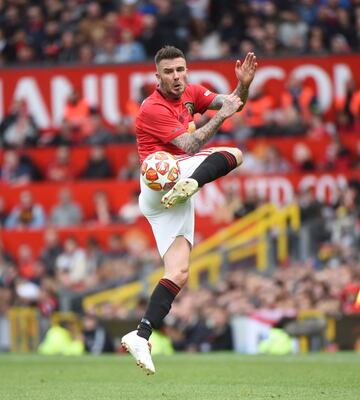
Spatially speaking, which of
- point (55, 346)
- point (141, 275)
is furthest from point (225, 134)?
point (55, 346)

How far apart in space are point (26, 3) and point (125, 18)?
7.22 feet

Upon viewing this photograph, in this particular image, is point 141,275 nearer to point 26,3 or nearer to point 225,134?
point 225,134

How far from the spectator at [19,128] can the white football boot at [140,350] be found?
12.9m

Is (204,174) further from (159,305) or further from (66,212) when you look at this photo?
(66,212)

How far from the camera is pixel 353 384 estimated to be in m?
9.42

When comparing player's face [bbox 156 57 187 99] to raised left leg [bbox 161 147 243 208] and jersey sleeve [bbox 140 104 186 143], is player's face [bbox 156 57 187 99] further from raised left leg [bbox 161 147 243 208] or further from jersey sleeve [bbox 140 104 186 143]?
raised left leg [bbox 161 147 243 208]

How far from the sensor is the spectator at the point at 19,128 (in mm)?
21438

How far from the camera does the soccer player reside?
9062 mm

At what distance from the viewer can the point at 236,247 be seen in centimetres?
1853

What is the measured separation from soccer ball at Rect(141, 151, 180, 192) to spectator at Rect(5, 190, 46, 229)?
36.6ft

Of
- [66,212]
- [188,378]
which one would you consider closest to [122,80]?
[66,212]

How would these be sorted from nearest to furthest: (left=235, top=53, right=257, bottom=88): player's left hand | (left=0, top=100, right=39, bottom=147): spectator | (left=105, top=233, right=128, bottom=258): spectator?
(left=235, top=53, right=257, bottom=88): player's left hand → (left=105, top=233, right=128, bottom=258): spectator → (left=0, top=100, right=39, bottom=147): spectator

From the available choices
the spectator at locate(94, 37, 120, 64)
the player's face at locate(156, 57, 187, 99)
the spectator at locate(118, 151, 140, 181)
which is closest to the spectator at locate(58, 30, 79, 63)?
the spectator at locate(94, 37, 120, 64)

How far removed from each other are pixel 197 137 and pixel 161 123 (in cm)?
30
